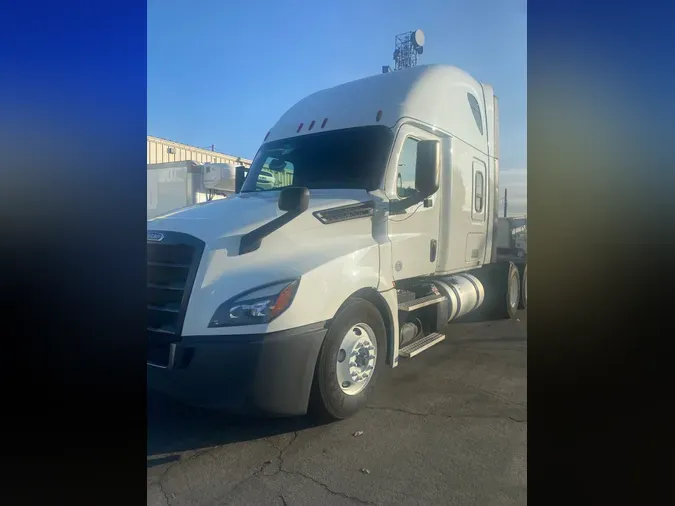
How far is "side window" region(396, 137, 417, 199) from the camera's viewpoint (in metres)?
2.20

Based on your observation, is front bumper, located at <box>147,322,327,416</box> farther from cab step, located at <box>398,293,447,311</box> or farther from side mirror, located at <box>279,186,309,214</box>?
cab step, located at <box>398,293,447,311</box>

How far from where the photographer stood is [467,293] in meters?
2.40

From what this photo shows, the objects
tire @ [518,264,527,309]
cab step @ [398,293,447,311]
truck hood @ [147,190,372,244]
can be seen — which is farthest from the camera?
cab step @ [398,293,447,311]

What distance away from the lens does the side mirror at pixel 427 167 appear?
7.18ft

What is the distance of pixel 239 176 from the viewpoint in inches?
78.1

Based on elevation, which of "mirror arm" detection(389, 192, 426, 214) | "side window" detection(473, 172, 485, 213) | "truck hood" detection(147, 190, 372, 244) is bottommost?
"truck hood" detection(147, 190, 372, 244)

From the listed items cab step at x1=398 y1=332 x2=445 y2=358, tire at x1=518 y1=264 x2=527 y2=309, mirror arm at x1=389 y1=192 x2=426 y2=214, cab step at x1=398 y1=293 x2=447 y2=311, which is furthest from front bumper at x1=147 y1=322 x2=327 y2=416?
tire at x1=518 y1=264 x2=527 y2=309

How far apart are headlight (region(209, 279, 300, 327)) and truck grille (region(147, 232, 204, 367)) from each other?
0.17m

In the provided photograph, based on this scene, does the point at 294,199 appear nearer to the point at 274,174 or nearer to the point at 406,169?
the point at 274,174

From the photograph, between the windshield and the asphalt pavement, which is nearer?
the asphalt pavement

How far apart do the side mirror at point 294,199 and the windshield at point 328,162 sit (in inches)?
3.8

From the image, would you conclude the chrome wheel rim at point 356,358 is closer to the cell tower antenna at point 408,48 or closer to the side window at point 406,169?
the side window at point 406,169
